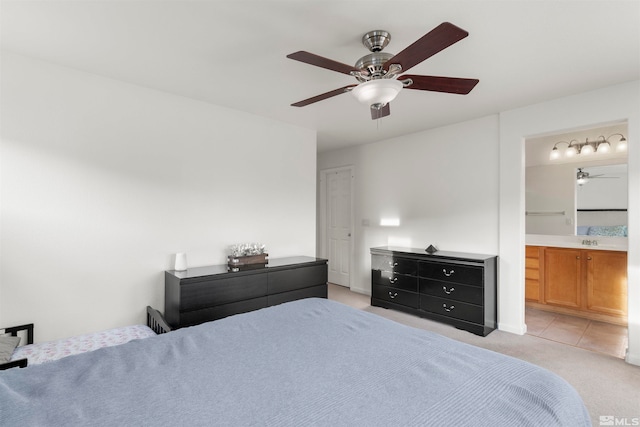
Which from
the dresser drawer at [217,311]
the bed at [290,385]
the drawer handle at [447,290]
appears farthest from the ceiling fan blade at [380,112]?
the drawer handle at [447,290]

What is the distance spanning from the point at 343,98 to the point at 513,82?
1599 millimetres

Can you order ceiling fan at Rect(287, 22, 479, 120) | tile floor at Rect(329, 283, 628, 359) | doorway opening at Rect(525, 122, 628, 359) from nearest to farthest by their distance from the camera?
ceiling fan at Rect(287, 22, 479, 120) → tile floor at Rect(329, 283, 628, 359) → doorway opening at Rect(525, 122, 628, 359)

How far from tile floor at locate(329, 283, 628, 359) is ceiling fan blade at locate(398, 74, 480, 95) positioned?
3.01 metres

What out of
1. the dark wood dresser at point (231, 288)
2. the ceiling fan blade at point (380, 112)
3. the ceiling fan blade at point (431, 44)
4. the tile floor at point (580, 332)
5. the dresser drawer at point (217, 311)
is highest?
the ceiling fan blade at point (431, 44)

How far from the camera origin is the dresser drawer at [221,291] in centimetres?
272

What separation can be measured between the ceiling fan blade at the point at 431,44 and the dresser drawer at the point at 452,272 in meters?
2.58

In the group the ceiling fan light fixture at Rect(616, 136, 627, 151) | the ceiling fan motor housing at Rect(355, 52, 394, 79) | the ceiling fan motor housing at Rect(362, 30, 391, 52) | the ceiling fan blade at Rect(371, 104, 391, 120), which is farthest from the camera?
the ceiling fan light fixture at Rect(616, 136, 627, 151)

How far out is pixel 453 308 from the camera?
365 cm

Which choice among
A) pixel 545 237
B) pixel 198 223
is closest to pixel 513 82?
pixel 545 237

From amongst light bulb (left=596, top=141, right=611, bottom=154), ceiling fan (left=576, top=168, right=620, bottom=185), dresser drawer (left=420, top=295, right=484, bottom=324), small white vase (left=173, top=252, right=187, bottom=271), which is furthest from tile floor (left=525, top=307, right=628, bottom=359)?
small white vase (left=173, top=252, right=187, bottom=271)

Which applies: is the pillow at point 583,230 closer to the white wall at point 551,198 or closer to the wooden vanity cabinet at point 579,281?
the white wall at point 551,198

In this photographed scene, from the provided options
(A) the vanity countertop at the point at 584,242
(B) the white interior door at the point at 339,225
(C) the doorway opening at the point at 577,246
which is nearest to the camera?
(C) the doorway opening at the point at 577,246

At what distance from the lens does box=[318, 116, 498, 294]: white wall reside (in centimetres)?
383

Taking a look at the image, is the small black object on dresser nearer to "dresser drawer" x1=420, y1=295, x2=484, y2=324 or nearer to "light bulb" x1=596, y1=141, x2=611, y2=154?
"dresser drawer" x1=420, y1=295, x2=484, y2=324
